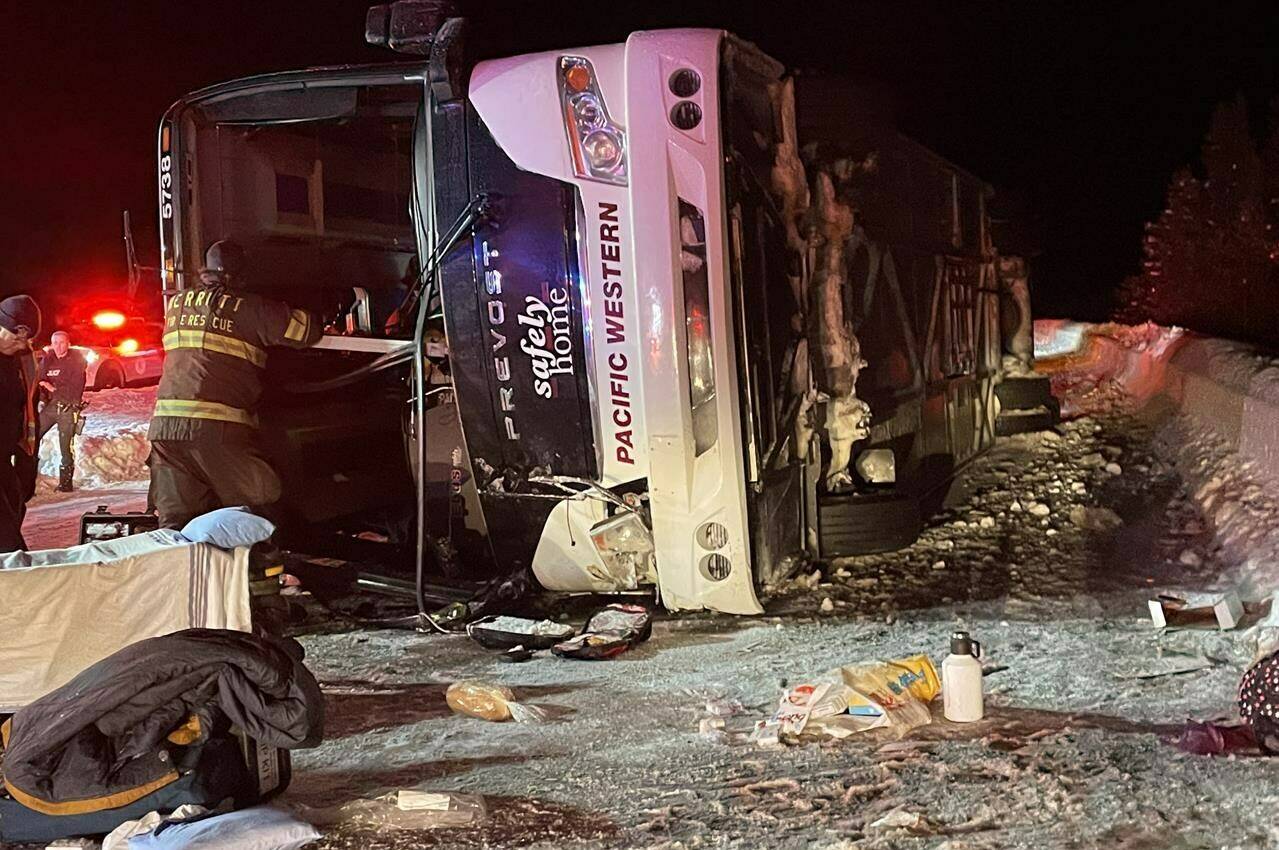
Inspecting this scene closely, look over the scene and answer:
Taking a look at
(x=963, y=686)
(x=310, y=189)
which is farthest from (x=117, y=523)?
(x=963, y=686)

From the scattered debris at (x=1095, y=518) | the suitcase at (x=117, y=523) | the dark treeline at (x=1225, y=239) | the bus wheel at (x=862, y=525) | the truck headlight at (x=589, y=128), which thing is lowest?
the scattered debris at (x=1095, y=518)

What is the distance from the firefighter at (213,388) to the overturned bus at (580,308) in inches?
13.3

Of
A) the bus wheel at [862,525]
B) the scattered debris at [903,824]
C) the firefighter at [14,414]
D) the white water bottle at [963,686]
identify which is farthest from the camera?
the bus wheel at [862,525]

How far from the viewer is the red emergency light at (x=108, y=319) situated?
14891mm

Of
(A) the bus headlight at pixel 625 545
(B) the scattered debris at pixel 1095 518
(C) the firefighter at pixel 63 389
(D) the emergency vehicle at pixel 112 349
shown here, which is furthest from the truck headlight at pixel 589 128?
(D) the emergency vehicle at pixel 112 349

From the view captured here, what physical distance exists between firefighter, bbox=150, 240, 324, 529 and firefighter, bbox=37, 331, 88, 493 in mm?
6389

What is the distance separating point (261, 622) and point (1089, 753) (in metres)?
2.64

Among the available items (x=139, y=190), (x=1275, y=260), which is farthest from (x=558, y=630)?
(x=139, y=190)

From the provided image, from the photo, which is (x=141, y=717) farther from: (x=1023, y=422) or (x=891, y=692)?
(x=1023, y=422)

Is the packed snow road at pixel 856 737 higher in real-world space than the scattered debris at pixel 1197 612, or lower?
lower

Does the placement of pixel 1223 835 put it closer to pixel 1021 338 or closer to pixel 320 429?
pixel 320 429

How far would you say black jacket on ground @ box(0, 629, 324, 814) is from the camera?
9.91ft

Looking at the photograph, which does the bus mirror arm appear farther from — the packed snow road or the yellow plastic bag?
the yellow plastic bag

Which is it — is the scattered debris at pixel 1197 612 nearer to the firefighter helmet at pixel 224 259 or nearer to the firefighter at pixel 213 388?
the firefighter at pixel 213 388
